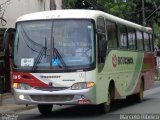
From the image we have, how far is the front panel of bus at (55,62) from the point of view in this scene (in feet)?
47.7

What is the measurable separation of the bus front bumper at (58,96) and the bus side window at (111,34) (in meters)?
2.60

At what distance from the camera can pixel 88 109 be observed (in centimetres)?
1783

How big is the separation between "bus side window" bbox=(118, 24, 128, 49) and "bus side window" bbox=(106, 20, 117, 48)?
1.96 feet

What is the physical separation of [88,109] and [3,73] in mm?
8174

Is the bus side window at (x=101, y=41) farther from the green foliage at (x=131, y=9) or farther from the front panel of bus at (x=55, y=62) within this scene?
the green foliage at (x=131, y=9)

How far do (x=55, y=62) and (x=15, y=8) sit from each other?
35.9 ft

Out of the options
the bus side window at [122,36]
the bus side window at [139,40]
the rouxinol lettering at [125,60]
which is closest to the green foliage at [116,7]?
the bus side window at [139,40]

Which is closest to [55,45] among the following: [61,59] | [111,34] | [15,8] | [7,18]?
[61,59]

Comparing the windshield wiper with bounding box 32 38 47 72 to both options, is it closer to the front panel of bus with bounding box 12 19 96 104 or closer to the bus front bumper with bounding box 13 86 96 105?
the front panel of bus with bounding box 12 19 96 104

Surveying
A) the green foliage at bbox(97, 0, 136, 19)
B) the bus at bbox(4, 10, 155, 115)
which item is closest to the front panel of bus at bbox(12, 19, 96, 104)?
the bus at bbox(4, 10, 155, 115)

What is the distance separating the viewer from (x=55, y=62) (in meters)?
14.7

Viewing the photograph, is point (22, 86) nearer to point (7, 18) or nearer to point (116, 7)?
point (7, 18)

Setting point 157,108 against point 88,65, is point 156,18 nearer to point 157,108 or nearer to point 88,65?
point 157,108

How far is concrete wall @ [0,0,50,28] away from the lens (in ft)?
78.8
